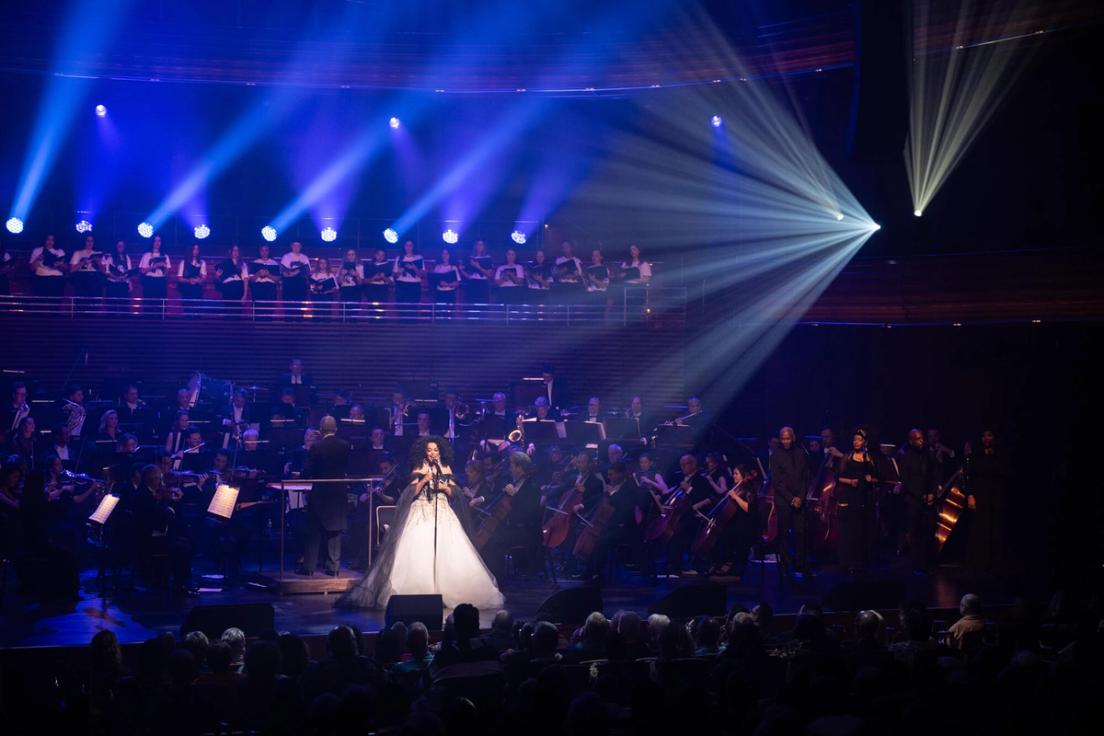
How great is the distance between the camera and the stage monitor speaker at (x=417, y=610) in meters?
8.81

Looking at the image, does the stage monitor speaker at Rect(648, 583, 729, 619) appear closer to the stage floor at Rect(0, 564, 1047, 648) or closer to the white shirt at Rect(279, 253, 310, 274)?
the stage floor at Rect(0, 564, 1047, 648)

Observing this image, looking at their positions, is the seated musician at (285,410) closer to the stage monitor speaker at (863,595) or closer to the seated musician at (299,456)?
the seated musician at (299,456)

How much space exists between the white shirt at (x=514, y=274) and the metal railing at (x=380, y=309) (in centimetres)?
38

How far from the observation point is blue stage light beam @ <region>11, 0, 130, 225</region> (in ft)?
63.6

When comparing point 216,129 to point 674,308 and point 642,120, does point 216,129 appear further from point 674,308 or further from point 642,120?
point 674,308

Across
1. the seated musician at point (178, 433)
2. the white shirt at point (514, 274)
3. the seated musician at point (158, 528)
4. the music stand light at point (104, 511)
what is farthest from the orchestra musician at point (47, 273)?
the music stand light at point (104, 511)

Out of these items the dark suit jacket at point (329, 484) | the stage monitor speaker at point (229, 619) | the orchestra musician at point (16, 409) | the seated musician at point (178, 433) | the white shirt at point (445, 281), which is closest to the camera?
the stage monitor speaker at point (229, 619)

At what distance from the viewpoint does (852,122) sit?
1030cm

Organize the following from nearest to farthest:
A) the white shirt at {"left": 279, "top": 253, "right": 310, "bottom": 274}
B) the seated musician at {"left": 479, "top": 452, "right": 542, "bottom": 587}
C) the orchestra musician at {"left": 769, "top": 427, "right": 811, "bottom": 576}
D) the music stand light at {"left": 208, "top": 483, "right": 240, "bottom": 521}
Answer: the music stand light at {"left": 208, "top": 483, "right": 240, "bottom": 521}, the seated musician at {"left": 479, "top": 452, "right": 542, "bottom": 587}, the orchestra musician at {"left": 769, "top": 427, "right": 811, "bottom": 576}, the white shirt at {"left": 279, "top": 253, "right": 310, "bottom": 274}

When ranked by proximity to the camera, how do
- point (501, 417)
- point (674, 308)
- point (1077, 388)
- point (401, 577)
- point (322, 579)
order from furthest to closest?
1. point (674, 308)
2. point (501, 417)
3. point (1077, 388)
4. point (322, 579)
5. point (401, 577)

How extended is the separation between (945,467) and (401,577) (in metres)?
9.44

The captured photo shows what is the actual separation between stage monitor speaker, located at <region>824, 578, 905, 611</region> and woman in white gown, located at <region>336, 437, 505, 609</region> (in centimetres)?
379

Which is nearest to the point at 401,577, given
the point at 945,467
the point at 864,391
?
the point at 945,467

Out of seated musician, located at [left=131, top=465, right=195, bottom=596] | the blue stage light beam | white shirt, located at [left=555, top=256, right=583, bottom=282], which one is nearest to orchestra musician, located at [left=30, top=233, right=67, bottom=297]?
the blue stage light beam
